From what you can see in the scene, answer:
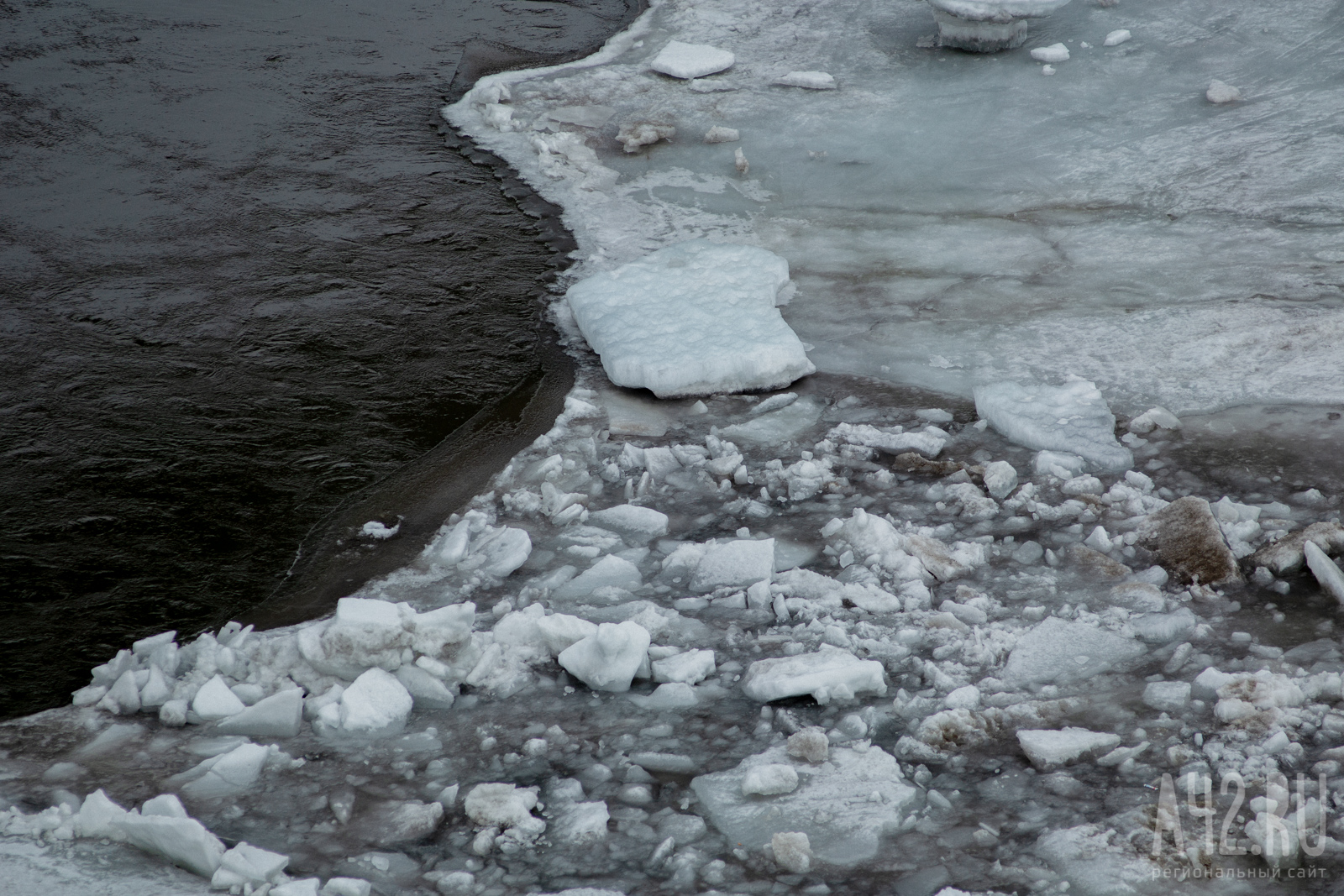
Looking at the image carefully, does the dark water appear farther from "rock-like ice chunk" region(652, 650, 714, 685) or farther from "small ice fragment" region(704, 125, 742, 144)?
"small ice fragment" region(704, 125, 742, 144)

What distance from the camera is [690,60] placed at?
756 centimetres

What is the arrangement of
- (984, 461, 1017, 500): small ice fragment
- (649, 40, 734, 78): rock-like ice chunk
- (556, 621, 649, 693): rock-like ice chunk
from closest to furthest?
1. (556, 621, 649, 693): rock-like ice chunk
2. (984, 461, 1017, 500): small ice fragment
3. (649, 40, 734, 78): rock-like ice chunk

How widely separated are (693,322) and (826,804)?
8.14 feet

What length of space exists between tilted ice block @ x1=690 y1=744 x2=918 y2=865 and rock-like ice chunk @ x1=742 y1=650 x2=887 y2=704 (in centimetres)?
18

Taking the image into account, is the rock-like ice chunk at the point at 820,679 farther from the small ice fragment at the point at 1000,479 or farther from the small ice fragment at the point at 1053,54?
the small ice fragment at the point at 1053,54

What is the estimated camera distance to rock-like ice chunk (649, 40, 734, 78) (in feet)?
24.5

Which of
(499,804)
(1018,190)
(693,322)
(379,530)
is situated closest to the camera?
(499,804)

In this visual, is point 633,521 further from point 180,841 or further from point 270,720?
point 180,841

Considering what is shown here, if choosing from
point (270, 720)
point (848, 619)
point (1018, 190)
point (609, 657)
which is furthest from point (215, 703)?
point (1018, 190)

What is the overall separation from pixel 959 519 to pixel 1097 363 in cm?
117

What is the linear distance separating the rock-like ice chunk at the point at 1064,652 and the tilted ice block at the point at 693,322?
5.59 feet

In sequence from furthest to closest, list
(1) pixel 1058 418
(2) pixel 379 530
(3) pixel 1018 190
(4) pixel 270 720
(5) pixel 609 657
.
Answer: (3) pixel 1018 190 < (1) pixel 1058 418 < (2) pixel 379 530 < (5) pixel 609 657 < (4) pixel 270 720

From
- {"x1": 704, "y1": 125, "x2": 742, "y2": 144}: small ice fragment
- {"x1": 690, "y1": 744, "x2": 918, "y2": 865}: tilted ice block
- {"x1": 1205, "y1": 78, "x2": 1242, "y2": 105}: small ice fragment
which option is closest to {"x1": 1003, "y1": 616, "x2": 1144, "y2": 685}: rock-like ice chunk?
Answer: {"x1": 690, "y1": 744, "x2": 918, "y2": 865}: tilted ice block

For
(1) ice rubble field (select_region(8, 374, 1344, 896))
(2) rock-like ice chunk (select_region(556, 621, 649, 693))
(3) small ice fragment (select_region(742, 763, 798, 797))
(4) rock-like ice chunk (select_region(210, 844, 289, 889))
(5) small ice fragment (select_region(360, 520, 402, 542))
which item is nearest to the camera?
(4) rock-like ice chunk (select_region(210, 844, 289, 889))
